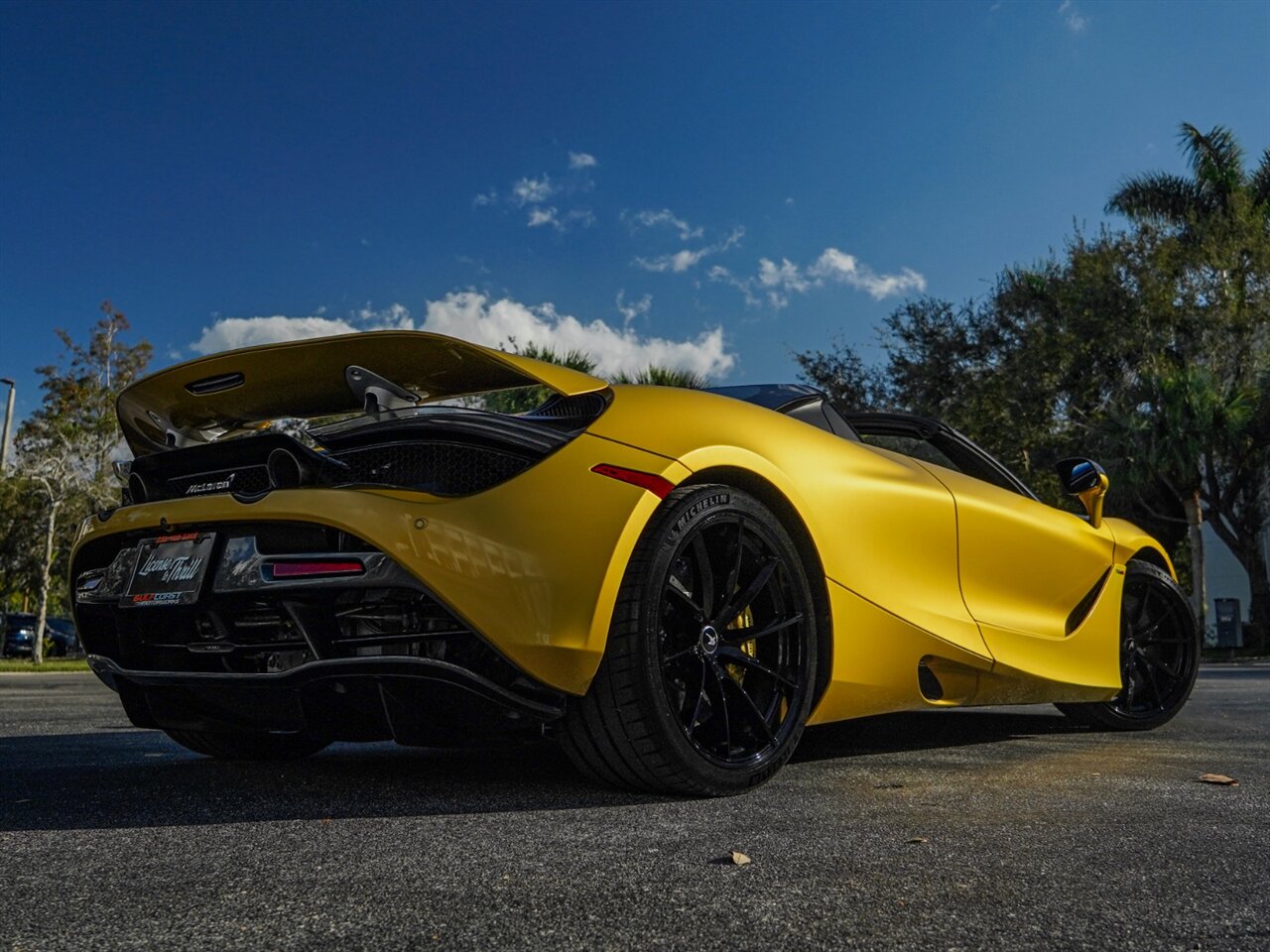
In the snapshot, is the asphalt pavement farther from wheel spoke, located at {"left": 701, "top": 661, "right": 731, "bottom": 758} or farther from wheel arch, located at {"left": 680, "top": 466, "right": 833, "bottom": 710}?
wheel arch, located at {"left": 680, "top": 466, "right": 833, "bottom": 710}

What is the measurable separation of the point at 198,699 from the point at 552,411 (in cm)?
126

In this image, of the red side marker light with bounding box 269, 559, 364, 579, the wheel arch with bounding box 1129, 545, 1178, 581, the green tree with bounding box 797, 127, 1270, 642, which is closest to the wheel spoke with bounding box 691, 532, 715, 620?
the red side marker light with bounding box 269, 559, 364, 579

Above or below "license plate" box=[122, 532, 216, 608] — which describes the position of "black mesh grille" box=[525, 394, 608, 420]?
above

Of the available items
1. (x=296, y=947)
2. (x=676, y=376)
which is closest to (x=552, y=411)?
(x=296, y=947)

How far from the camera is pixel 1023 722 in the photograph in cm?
526

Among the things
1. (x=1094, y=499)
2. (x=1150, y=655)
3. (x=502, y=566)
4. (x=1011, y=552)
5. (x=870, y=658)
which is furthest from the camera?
(x=1150, y=655)

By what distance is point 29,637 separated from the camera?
33.5m

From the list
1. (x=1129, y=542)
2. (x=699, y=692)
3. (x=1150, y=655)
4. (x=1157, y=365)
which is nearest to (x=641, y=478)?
(x=699, y=692)

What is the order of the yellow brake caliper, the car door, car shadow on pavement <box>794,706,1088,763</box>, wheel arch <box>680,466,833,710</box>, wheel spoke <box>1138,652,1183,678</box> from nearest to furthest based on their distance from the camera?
the yellow brake caliper
wheel arch <box>680,466,833,710</box>
the car door
car shadow on pavement <box>794,706,1088,763</box>
wheel spoke <box>1138,652,1183,678</box>

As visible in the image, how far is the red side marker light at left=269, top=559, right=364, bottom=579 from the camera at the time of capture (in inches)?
100

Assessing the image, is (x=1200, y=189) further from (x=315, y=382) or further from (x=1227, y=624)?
(x=315, y=382)

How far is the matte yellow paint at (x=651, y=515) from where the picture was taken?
2.56m

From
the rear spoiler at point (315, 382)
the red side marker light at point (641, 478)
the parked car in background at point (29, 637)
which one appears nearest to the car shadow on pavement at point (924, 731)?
the red side marker light at point (641, 478)

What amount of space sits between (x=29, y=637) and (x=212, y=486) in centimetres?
3534
